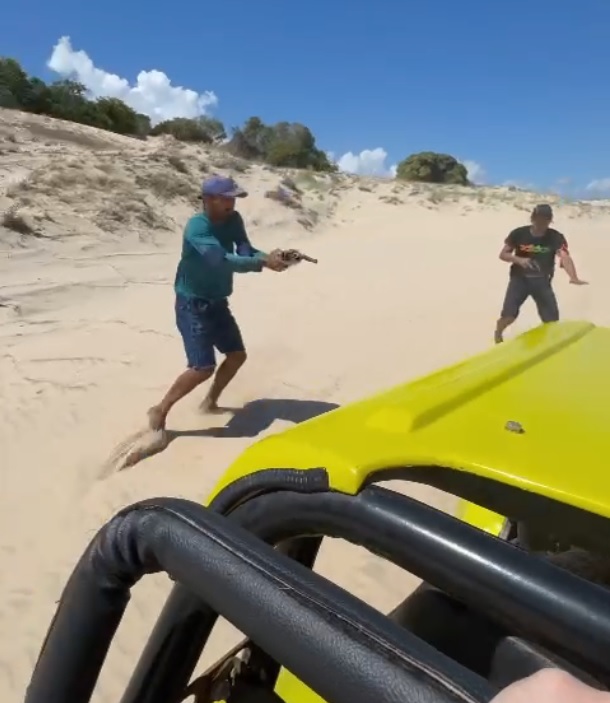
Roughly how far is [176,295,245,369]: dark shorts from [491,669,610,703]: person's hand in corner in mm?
4198

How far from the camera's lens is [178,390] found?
490 centimetres

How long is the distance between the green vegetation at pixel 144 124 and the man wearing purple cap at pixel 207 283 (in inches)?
1015

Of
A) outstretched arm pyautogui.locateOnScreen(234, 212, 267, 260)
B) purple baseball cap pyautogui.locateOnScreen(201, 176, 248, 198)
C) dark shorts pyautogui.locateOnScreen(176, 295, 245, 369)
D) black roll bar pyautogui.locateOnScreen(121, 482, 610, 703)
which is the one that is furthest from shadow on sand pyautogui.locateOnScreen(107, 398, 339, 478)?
black roll bar pyautogui.locateOnScreen(121, 482, 610, 703)

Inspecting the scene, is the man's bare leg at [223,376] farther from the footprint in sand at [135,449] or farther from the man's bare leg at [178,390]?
the footprint in sand at [135,449]

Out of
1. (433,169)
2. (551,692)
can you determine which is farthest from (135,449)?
(433,169)

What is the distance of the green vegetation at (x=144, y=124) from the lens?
95.0 feet

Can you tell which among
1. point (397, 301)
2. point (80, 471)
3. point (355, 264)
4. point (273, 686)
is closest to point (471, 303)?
point (397, 301)

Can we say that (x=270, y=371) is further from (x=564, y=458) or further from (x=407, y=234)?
(x=407, y=234)

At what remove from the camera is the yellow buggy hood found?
52.5 inches

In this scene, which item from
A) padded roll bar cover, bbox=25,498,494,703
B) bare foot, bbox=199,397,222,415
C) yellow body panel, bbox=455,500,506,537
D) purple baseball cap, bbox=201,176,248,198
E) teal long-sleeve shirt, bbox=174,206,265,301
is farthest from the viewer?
bare foot, bbox=199,397,222,415

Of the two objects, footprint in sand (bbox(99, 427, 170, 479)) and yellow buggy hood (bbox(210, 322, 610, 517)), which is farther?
footprint in sand (bbox(99, 427, 170, 479))

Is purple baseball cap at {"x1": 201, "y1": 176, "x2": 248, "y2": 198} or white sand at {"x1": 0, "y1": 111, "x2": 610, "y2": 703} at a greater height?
purple baseball cap at {"x1": 201, "y1": 176, "x2": 248, "y2": 198}

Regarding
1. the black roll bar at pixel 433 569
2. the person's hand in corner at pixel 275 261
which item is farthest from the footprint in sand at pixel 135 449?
the black roll bar at pixel 433 569

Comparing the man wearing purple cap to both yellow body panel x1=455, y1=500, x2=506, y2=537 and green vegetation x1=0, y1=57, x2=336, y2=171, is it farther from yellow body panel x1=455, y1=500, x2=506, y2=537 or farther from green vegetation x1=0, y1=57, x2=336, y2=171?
green vegetation x1=0, y1=57, x2=336, y2=171
